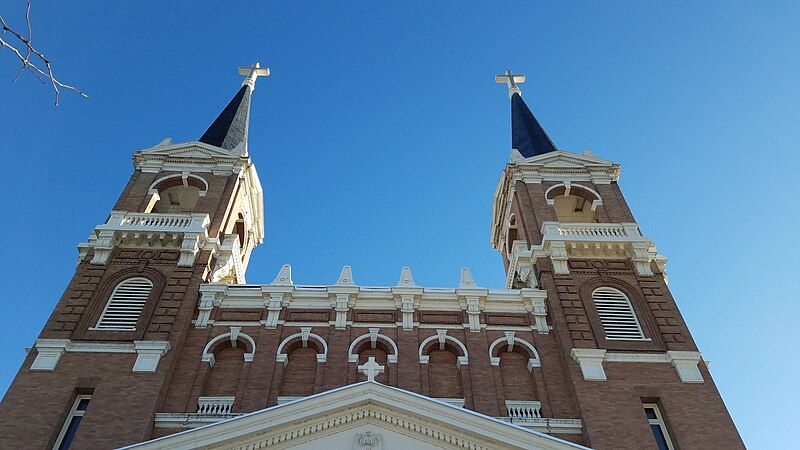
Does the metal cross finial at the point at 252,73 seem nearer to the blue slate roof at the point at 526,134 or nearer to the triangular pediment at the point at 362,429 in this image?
the blue slate roof at the point at 526,134

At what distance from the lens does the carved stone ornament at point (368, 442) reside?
1819 cm

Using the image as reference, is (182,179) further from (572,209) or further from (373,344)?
(572,209)

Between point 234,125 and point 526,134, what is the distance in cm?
1600

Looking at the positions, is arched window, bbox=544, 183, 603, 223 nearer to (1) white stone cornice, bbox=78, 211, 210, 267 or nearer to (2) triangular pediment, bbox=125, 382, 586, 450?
(1) white stone cornice, bbox=78, 211, 210, 267

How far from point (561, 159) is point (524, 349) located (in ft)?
40.8

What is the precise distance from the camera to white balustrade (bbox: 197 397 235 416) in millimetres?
23094

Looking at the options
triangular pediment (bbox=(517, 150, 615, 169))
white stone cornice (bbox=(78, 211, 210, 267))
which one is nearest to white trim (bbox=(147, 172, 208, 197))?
white stone cornice (bbox=(78, 211, 210, 267))

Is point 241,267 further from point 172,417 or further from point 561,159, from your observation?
point 561,159

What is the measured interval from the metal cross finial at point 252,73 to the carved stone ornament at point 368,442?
31.0 metres

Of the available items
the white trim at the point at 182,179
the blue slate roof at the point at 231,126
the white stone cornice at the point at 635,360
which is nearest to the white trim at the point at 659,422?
the white stone cornice at the point at 635,360

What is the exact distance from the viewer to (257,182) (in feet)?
122

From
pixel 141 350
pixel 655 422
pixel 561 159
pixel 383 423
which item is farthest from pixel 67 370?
pixel 561 159

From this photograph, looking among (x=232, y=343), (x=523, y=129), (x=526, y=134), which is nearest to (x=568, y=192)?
(x=526, y=134)

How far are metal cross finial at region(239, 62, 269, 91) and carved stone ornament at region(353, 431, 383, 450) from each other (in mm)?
31048
